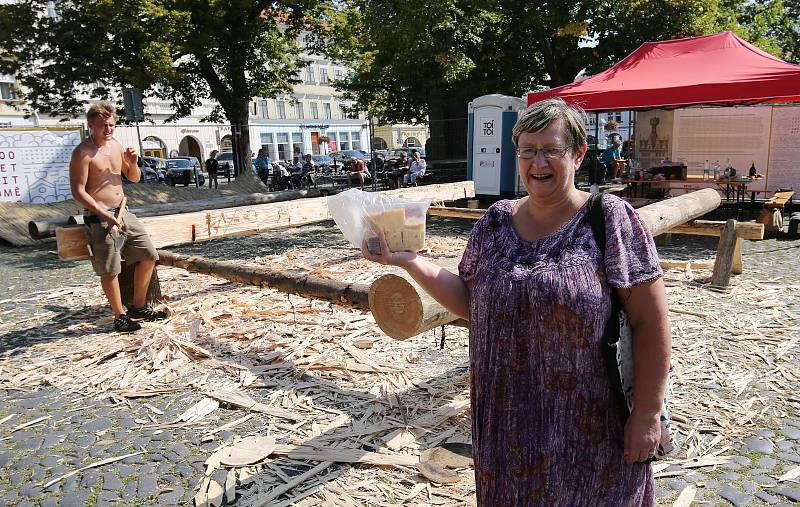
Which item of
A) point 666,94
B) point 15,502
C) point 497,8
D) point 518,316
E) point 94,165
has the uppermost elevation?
point 497,8

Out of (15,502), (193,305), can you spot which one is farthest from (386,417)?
(193,305)

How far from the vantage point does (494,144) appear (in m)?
14.8

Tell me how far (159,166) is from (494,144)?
21.9 metres

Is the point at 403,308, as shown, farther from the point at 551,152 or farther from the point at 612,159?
the point at 612,159

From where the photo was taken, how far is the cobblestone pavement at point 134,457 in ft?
9.84

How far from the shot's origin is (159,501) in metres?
3.00

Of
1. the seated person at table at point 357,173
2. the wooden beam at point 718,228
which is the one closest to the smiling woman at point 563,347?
the wooden beam at point 718,228

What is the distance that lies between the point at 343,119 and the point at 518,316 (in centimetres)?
6712

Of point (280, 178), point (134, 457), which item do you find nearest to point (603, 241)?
point (134, 457)

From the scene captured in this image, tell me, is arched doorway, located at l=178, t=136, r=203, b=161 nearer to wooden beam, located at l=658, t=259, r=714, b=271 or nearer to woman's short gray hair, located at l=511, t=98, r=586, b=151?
wooden beam, located at l=658, t=259, r=714, b=271

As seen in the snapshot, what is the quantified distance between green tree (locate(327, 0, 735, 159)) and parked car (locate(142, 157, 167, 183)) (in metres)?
10.3

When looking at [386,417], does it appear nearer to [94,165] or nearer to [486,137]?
[94,165]

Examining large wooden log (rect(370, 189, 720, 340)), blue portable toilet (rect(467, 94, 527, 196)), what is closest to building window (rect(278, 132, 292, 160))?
blue portable toilet (rect(467, 94, 527, 196))

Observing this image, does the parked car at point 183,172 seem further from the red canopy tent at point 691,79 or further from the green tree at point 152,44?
the red canopy tent at point 691,79
